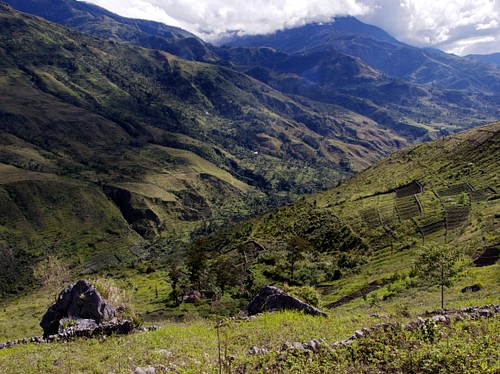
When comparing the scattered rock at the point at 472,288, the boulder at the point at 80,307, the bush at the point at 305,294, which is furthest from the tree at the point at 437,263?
the boulder at the point at 80,307

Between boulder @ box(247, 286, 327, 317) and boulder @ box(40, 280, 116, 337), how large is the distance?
11311 mm

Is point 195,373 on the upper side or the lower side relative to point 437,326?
lower

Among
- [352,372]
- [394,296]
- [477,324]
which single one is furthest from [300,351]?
[394,296]

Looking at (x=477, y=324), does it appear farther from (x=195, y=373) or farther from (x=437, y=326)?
(x=195, y=373)

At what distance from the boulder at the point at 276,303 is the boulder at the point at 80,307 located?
11.3 metres

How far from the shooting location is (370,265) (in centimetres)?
7938

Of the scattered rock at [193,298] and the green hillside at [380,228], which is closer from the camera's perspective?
the green hillside at [380,228]

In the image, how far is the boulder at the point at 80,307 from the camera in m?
30.1

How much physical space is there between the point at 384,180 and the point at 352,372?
6141 inches

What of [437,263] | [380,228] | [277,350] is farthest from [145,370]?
[380,228]

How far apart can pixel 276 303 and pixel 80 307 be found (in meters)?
15.3

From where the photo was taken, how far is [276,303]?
2952cm

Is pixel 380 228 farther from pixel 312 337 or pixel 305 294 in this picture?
pixel 312 337

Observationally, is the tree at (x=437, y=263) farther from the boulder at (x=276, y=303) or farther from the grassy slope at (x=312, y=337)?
the boulder at (x=276, y=303)
